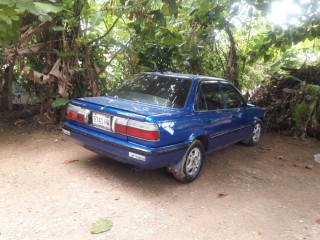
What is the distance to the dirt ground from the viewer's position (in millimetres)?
3084

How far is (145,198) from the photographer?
3.76 m

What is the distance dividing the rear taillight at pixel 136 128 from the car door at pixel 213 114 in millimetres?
1031

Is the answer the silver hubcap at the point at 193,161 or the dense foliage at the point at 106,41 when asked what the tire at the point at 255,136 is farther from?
the silver hubcap at the point at 193,161

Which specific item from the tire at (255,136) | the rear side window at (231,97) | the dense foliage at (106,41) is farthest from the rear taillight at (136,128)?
the tire at (255,136)

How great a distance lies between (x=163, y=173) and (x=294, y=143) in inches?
162

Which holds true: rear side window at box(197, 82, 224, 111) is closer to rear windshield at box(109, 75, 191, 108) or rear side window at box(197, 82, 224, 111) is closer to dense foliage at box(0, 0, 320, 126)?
rear windshield at box(109, 75, 191, 108)

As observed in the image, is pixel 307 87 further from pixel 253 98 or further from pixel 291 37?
pixel 253 98

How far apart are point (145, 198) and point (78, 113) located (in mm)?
1549

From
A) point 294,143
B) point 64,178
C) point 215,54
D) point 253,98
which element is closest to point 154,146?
point 64,178

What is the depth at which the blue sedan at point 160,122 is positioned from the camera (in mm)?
3549

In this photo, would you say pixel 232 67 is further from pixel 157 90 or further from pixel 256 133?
pixel 157 90

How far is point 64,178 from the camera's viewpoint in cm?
406

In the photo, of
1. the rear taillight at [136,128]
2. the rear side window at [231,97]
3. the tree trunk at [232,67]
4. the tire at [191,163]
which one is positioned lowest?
the tire at [191,163]

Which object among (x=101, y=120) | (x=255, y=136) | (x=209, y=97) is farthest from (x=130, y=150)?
(x=255, y=136)
